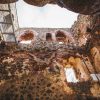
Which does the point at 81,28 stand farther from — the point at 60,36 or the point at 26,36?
the point at 26,36

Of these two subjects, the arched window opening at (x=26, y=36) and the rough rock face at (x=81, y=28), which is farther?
the arched window opening at (x=26, y=36)

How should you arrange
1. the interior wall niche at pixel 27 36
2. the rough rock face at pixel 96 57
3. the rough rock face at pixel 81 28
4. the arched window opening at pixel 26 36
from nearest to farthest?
1. the rough rock face at pixel 96 57
2. the rough rock face at pixel 81 28
3. the arched window opening at pixel 26 36
4. the interior wall niche at pixel 27 36

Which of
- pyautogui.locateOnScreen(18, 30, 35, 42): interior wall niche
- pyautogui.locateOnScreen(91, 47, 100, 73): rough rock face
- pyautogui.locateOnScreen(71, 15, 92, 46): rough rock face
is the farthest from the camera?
pyautogui.locateOnScreen(18, 30, 35, 42): interior wall niche

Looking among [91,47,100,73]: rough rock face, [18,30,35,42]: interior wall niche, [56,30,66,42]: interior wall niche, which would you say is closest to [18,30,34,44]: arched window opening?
[18,30,35,42]: interior wall niche

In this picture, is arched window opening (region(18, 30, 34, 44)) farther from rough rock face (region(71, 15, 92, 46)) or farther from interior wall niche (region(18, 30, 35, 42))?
rough rock face (region(71, 15, 92, 46))

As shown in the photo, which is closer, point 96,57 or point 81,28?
point 96,57

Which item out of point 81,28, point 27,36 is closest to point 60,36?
point 81,28

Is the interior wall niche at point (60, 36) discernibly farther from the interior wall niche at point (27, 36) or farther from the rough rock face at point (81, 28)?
the interior wall niche at point (27, 36)

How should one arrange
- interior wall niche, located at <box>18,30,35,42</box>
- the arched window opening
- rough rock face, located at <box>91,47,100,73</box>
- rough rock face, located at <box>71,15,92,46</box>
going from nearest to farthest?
rough rock face, located at <box>91,47,100,73</box> → rough rock face, located at <box>71,15,92,46</box> → the arched window opening → interior wall niche, located at <box>18,30,35,42</box>

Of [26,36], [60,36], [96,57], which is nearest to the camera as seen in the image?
[96,57]

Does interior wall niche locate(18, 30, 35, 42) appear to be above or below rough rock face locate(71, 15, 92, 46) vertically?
below

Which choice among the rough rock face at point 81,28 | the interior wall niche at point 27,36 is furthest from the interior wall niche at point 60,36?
the interior wall niche at point 27,36

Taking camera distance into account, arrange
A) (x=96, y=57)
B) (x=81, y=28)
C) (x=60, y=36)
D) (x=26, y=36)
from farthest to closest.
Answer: (x=60, y=36) < (x=26, y=36) < (x=81, y=28) < (x=96, y=57)

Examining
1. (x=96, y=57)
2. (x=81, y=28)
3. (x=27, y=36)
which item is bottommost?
(x=27, y=36)
